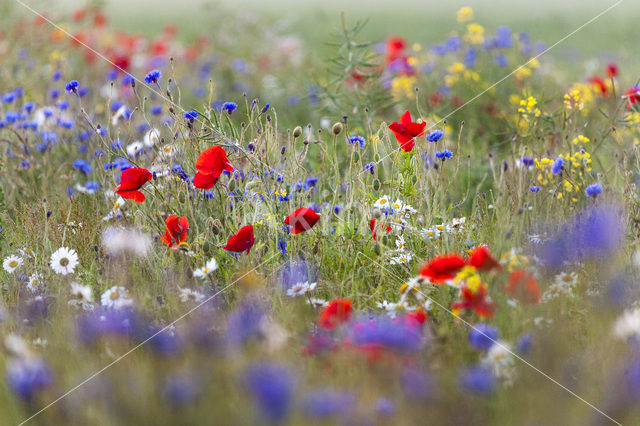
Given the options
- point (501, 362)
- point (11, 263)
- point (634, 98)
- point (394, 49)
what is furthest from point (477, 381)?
point (394, 49)

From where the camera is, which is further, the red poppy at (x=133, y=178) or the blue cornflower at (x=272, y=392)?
the red poppy at (x=133, y=178)

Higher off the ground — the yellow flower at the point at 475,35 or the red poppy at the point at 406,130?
the yellow flower at the point at 475,35

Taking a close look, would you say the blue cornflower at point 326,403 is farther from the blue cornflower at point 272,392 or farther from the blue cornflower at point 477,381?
the blue cornflower at point 477,381

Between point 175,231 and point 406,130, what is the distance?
0.82 m

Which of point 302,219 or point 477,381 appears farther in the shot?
point 302,219

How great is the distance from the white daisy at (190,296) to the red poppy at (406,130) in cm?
82

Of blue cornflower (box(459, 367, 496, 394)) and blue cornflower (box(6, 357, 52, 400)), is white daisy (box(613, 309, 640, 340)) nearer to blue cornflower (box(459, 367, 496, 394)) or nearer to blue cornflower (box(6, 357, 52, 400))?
blue cornflower (box(459, 367, 496, 394))

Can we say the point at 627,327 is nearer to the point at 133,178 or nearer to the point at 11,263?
the point at 133,178

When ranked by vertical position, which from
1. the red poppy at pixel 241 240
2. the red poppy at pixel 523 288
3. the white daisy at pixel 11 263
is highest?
the white daisy at pixel 11 263

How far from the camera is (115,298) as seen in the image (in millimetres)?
2051

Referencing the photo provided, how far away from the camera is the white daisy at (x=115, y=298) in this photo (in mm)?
1986

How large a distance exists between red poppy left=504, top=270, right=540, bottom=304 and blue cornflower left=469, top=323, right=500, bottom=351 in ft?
0.33

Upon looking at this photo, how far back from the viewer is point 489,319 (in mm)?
1789

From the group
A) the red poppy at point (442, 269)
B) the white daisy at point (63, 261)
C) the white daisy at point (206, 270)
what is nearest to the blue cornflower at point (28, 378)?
the white daisy at point (206, 270)
